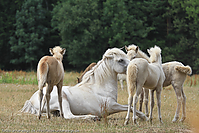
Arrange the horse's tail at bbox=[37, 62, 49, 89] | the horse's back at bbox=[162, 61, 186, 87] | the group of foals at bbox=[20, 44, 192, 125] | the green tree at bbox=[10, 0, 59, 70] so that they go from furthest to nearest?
the green tree at bbox=[10, 0, 59, 70]
the horse's back at bbox=[162, 61, 186, 87]
the group of foals at bbox=[20, 44, 192, 125]
the horse's tail at bbox=[37, 62, 49, 89]

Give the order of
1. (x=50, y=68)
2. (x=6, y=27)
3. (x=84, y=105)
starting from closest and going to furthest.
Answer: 1. (x=50, y=68)
2. (x=84, y=105)
3. (x=6, y=27)

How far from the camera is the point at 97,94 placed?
20.9 feet

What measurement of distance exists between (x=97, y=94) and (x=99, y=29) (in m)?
22.7

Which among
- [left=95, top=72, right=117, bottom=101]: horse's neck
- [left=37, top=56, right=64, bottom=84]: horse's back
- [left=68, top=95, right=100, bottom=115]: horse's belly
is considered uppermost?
[left=37, top=56, right=64, bottom=84]: horse's back

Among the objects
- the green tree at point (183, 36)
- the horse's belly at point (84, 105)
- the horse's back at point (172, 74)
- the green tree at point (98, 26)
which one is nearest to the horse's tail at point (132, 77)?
the horse's belly at point (84, 105)

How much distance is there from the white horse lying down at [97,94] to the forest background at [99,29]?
20.6 metres

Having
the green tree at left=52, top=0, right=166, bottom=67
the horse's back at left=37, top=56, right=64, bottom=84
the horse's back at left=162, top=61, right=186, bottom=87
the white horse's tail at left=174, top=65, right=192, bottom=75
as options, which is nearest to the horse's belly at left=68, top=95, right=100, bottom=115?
the horse's back at left=37, top=56, right=64, bottom=84

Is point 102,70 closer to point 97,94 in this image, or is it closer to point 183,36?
point 97,94

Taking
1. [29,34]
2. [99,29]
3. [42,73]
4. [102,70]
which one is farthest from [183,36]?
[42,73]

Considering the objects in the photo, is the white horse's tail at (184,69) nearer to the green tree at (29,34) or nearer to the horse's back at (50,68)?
the horse's back at (50,68)

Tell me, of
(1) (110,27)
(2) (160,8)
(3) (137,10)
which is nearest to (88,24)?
(1) (110,27)

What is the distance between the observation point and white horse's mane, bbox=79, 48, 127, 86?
620cm

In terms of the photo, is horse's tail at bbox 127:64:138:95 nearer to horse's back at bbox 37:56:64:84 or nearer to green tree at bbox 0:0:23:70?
horse's back at bbox 37:56:64:84

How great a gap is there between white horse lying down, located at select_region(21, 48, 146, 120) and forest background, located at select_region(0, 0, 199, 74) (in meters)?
20.6
